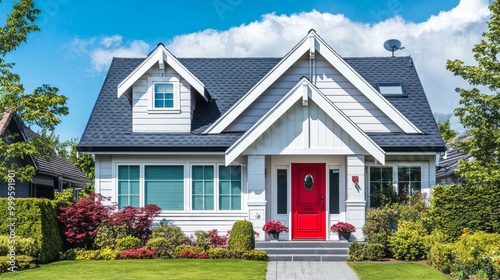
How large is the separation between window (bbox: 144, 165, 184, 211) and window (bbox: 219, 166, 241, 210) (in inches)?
52.7

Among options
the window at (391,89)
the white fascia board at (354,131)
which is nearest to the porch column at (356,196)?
the white fascia board at (354,131)

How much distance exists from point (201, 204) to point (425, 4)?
390 inches

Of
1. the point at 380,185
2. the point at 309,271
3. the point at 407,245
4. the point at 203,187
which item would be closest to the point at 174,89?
the point at 203,187

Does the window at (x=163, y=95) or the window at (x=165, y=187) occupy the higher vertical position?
the window at (x=163, y=95)

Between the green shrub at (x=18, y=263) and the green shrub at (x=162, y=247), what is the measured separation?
3.40 m

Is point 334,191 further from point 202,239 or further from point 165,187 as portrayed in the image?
point 165,187

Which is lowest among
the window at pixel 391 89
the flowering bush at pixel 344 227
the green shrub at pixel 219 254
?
the green shrub at pixel 219 254

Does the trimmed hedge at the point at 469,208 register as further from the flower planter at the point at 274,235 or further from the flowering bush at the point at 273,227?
the flower planter at the point at 274,235

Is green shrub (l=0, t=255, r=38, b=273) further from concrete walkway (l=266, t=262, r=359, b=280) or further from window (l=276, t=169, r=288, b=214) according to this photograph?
window (l=276, t=169, r=288, b=214)

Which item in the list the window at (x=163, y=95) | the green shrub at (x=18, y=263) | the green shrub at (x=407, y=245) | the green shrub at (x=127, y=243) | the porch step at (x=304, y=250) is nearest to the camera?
the green shrub at (x=18, y=263)

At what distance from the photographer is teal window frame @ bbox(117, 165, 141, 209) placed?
65.4 ft

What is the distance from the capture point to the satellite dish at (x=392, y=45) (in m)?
25.4

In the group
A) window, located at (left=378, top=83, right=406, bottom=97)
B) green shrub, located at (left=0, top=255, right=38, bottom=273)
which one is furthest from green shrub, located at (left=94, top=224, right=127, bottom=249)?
window, located at (left=378, top=83, right=406, bottom=97)

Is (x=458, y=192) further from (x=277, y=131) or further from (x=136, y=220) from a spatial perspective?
(x=136, y=220)
